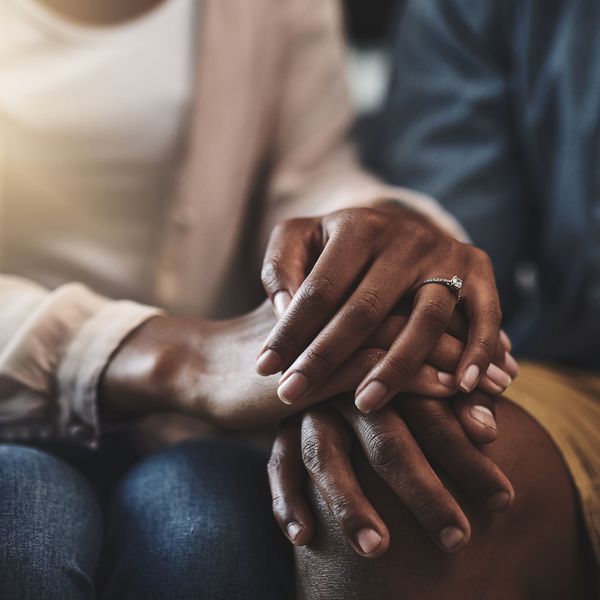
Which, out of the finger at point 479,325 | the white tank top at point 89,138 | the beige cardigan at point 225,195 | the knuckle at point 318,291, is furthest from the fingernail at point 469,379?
the white tank top at point 89,138

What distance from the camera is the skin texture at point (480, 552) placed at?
0.45 metres

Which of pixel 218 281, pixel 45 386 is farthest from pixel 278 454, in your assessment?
pixel 218 281

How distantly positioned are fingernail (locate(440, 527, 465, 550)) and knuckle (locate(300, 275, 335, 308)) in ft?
0.52

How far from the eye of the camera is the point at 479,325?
48 cm

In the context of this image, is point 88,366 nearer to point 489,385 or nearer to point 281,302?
point 281,302

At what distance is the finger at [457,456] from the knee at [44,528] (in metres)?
0.24

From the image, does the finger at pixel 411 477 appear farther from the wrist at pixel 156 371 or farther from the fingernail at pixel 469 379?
the wrist at pixel 156 371

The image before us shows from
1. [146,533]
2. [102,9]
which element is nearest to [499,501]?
[146,533]

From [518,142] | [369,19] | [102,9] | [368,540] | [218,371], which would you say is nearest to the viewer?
[368,540]

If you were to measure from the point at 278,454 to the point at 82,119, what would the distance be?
1.36 feet

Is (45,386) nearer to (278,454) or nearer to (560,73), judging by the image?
(278,454)

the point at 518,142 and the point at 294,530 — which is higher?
the point at 518,142

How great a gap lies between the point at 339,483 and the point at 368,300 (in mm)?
118

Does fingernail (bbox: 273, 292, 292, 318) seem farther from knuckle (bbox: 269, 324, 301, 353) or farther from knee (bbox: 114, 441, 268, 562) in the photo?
knee (bbox: 114, 441, 268, 562)
